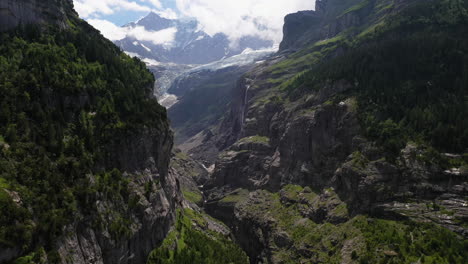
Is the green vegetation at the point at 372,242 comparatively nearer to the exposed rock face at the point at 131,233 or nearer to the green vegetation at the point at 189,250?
the green vegetation at the point at 189,250

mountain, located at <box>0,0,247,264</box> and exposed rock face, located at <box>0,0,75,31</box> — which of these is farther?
exposed rock face, located at <box>0,0,75,31</box>

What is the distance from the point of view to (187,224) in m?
173

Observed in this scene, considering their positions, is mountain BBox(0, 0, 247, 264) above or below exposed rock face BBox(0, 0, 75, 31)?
below

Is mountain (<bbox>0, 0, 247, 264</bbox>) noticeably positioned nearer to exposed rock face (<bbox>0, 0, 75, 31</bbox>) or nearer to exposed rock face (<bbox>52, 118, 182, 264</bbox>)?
exposed rock face (<bbox>52, 118, 182, 264</bbox>)

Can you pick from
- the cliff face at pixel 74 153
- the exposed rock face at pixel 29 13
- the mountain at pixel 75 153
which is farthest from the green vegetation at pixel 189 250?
the exposed rock face at pixel 29 13

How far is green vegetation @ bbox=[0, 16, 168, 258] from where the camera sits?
256 ft

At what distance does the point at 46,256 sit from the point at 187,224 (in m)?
101

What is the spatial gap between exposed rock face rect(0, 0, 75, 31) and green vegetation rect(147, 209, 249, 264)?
302 ft

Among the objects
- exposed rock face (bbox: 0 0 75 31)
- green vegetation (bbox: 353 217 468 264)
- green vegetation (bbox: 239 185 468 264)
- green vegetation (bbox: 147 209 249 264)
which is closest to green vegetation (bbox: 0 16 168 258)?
exposed rock face (bbox: 0 0 75 31)

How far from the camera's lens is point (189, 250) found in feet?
460

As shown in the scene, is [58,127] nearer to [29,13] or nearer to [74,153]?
[74,153]

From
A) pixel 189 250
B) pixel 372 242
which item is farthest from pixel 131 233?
pixel 372 242

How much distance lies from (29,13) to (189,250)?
104652 millimetres

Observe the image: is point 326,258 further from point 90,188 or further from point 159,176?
point 90,188
